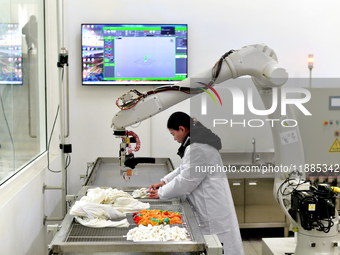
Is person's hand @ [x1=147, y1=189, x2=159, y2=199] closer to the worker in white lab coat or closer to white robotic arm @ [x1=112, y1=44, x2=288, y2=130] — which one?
the worker in white lab coat

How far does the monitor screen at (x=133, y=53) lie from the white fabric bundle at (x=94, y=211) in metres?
2.38

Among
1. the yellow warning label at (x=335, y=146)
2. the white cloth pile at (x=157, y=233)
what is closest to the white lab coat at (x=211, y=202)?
the white cloth pile at (x=157, y=233)

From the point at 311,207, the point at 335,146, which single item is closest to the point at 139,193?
the point at 311,207

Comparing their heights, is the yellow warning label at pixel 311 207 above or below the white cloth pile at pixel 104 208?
below

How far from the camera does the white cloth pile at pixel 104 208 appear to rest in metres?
2.01

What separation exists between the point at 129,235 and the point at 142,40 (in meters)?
2.89

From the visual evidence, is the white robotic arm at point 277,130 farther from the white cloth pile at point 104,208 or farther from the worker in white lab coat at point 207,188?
the worker in white lab coat at point 207,188

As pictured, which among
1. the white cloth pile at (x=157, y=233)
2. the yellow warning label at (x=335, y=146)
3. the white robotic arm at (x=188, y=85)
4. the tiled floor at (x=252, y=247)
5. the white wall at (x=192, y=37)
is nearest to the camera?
the white cloth pile at (x=157, y=233)

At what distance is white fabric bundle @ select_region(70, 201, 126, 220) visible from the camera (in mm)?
2039

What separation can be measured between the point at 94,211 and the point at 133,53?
2583 mm

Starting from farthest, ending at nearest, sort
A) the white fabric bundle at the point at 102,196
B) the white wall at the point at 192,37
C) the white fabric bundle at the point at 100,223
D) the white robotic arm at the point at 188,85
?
1. the white wall at the point at 192,37
2. the white fabric bundle at the point at 102,196
3. the white robotic arm at the point at 188,85
4. the white fabric bundle at the point at 100,223

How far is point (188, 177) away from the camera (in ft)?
8.12

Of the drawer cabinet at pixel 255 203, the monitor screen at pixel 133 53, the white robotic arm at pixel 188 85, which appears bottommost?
the drawer cabinet at pixel 255 203

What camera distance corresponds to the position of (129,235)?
185cm
